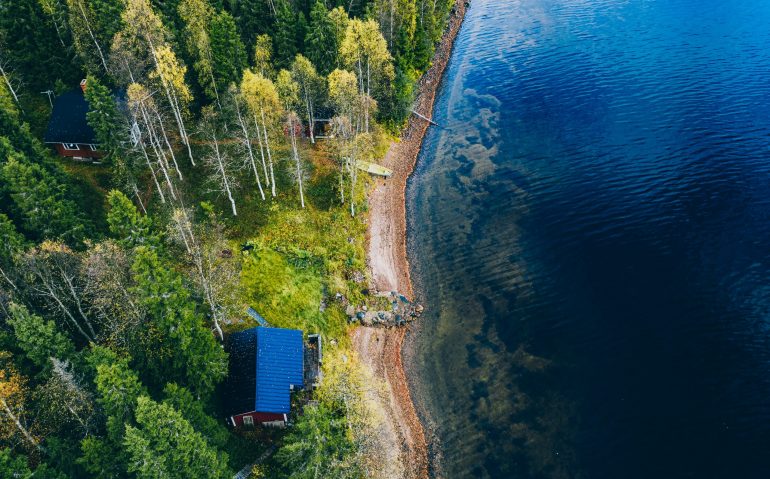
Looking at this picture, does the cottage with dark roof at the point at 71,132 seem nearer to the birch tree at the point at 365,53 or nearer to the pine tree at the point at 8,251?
the pine tree at the point at 8,251

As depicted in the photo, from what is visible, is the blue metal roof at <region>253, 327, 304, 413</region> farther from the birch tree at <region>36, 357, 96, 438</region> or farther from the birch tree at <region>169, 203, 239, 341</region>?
the birch tree at <region>36, 357, 96, 438</region>

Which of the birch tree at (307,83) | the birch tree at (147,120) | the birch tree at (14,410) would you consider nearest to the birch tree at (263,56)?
the birch tree at (307,83)

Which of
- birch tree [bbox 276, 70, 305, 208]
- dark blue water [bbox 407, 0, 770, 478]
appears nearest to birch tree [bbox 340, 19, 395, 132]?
birch tree [bbox 276, 70, 305, 208]

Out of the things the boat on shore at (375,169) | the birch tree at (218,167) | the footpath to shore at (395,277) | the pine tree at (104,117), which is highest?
the pine tree at (104,117)

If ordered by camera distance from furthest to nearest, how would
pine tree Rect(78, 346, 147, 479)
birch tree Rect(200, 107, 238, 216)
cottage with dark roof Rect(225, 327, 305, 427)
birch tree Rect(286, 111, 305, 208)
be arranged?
birch tree Rect(200, 107, 238, 216)
birch tree Rect(286, 111, 305, 208)
cottage with dark roof Rect(225, 327, 305, 427)
pine tree Rect(78, 346, 147, 479)

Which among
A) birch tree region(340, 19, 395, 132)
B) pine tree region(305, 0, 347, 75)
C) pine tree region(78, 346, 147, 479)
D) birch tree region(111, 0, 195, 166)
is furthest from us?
pine tree region(305, 0, 347, 75)

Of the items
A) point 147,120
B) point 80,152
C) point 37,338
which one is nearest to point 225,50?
point 147,120

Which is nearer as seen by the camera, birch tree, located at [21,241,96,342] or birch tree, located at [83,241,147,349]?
birch tree, located at [83,241,147,349]
